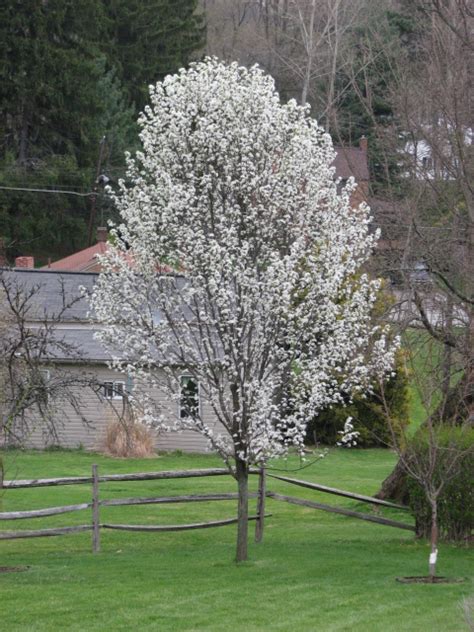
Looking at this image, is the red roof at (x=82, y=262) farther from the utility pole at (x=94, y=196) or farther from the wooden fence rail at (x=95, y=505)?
the wooden fence rail at (x=95, y=505)

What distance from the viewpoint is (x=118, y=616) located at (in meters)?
11.1

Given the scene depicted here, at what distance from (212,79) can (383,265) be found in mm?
3853

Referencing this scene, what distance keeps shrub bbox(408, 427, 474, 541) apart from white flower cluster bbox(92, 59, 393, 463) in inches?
60.1

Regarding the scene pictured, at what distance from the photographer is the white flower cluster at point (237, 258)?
13.3 meters

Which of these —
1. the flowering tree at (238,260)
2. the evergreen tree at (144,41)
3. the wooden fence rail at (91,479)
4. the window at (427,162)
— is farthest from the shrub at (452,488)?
the evergreen tree at (144,41)

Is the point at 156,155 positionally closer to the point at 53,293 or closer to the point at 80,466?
the point at 80,466

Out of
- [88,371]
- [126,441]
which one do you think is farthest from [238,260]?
[88,371]

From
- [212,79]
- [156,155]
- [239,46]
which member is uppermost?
[239,46]

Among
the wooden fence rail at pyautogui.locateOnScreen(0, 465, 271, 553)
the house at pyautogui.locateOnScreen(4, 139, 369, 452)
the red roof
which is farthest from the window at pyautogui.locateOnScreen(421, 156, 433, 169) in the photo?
the red roof

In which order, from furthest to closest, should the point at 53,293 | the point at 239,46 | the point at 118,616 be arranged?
the point at 239,46
the point at 53,293
the point at 118,616

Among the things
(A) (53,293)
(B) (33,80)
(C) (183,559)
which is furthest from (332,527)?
(B) (33,80)

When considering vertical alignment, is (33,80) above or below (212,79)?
above

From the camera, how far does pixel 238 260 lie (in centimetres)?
1320

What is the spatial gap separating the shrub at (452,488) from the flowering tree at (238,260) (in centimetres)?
146
